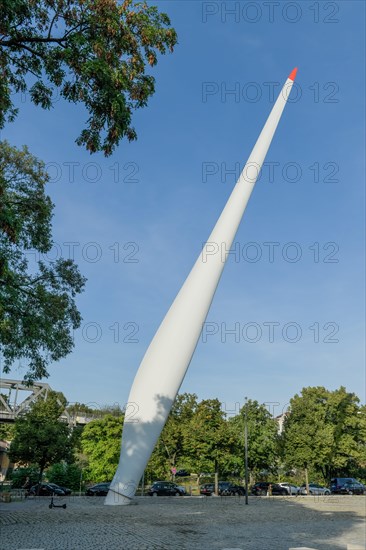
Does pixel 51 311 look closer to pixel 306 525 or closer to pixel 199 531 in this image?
pixel 199 531

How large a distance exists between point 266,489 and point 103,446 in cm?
1852

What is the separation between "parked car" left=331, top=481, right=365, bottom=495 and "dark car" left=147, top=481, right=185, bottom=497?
19.7 m

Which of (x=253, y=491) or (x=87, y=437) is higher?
(x=87, y=437)

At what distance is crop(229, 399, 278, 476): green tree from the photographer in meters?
52.8

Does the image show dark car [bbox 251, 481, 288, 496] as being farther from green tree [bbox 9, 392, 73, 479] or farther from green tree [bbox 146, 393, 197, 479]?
green tree [bbox 9, 392, 73, 479]

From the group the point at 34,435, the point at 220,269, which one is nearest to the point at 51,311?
the point at 220,269

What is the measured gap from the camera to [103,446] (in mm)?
50062

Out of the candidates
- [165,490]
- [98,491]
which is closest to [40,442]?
[98,491]

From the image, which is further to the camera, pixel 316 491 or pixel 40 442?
pixel 316 491

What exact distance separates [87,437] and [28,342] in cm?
3480

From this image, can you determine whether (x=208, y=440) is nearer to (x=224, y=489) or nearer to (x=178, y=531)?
(x=224, y=489)

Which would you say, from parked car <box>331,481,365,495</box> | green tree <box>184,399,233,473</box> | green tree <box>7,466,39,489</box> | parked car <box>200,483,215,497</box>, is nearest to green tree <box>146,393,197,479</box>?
green tree <box>184,399,233,473</box>

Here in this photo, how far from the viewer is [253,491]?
52812 millimetres

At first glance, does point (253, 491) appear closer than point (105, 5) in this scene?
No
